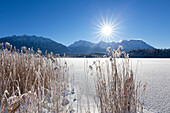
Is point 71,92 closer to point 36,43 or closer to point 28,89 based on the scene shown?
point 28,89

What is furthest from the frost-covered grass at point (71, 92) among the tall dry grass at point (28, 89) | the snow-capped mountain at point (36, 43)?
the snow-capped mountain at point (36, 43)

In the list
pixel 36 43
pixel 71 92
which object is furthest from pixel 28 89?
pixel 36 43

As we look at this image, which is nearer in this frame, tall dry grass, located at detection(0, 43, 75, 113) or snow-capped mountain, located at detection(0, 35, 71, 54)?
tall dry grass, located at detection(0, 43, 75, 113)

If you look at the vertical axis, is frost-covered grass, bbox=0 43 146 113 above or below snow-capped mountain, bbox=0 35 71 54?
below

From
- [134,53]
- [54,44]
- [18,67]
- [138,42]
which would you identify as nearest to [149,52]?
[134,53]

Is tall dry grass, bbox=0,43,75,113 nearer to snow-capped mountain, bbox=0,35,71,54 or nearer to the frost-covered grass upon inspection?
the frost-covered grass

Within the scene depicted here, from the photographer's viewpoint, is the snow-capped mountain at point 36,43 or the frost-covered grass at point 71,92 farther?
the snow-capped mountain at point 36,43

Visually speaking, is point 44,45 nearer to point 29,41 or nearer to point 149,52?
point 29,41

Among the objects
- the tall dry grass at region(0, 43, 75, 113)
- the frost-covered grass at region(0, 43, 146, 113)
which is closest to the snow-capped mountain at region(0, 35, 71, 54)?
the tall dry grass at region(0, 43, 75, 113)

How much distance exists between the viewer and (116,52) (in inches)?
42.6

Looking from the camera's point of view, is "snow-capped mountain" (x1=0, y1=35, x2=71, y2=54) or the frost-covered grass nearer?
the frost-covered grass

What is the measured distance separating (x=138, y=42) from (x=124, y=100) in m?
144

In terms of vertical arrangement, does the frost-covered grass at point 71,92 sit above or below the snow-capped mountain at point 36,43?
below

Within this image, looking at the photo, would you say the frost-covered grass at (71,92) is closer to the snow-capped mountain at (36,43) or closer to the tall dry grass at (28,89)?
the tall dry grass at (28,89)
